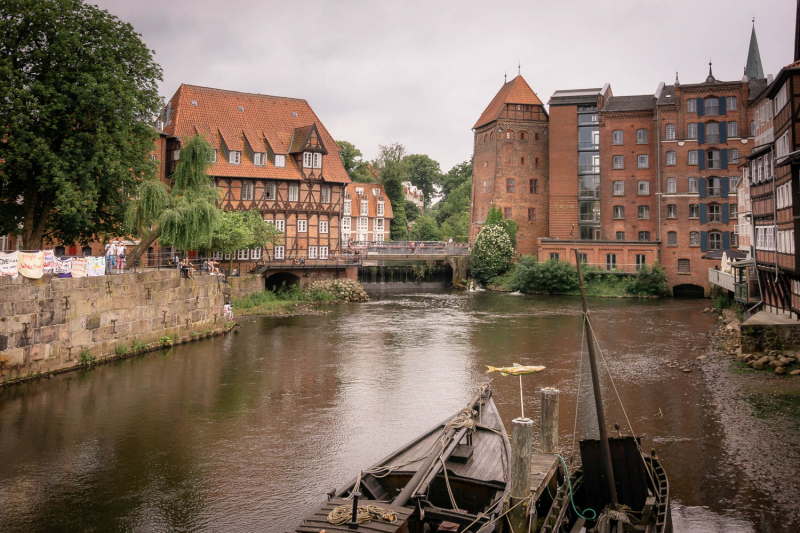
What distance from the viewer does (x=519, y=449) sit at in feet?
30.5

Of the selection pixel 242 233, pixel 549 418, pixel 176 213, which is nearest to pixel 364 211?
pixel 242 233

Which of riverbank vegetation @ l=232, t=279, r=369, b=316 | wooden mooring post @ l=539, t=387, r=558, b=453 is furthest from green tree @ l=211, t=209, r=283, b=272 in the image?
wooden mooring post @ l=539, t=387, r=558, b=453

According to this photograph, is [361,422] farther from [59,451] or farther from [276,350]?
[276,350]

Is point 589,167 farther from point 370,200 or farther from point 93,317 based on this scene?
point 93,317

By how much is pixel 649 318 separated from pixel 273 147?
2902 centimetres

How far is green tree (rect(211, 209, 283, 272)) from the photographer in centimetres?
3888

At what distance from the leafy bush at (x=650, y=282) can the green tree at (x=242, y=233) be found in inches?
1139

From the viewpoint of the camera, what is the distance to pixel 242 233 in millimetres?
39500

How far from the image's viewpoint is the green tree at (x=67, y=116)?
23969mm

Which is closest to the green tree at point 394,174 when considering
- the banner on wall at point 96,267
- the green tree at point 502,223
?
the green tree at point 502,223

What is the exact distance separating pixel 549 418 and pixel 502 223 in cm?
5140

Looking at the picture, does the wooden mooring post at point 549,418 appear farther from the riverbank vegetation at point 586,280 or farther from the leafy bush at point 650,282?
the leafy bush at point 650,282

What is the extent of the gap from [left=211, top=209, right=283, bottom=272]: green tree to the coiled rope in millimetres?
29407

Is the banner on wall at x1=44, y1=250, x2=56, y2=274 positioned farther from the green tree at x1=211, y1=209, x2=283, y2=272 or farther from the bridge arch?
the bridge arch
